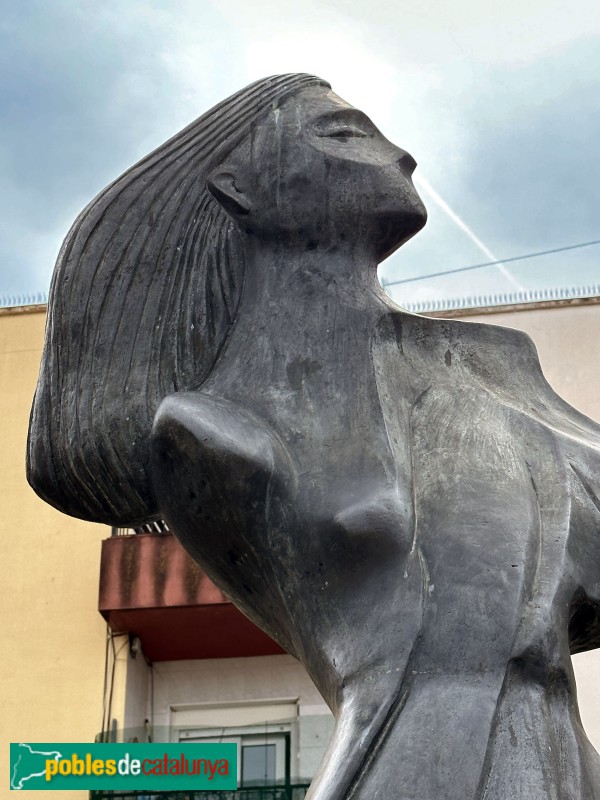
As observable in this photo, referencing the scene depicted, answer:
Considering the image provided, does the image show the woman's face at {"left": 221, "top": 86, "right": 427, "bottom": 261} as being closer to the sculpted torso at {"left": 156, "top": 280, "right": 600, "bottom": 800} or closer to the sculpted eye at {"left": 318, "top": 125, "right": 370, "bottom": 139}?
the sculpted eye at {"left": 318, "top": 125, "right": 370, "bottom": 139}

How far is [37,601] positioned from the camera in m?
11.9

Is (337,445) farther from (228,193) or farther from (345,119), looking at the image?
(345,119)

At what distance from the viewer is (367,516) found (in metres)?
2.30

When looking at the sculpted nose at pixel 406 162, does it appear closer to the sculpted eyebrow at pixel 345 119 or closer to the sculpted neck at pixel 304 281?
→ the sculpted eyebrow at pixel 345 119

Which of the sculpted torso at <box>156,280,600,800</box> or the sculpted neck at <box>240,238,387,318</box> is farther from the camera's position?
the sculpted neck at <box>240,238,387,318</box>

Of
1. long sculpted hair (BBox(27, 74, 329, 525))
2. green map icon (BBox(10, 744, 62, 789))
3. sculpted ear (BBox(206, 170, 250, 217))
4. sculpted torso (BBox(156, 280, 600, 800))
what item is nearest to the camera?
→ sculpted torso (BBox(156, 280, 600, 800))

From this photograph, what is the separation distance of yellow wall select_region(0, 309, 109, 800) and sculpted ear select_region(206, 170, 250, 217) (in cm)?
911

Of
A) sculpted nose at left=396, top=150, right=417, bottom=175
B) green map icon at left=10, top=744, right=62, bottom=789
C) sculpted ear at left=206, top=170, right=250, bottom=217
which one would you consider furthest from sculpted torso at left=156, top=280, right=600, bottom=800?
green map icon at left=10, top=744, right=62, bottom=789

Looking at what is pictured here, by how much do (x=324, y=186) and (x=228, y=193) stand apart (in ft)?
0.62

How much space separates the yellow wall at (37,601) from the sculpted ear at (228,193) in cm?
911

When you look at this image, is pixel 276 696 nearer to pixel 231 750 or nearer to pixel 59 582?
pixel 231 750

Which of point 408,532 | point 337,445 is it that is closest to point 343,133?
point 337,445

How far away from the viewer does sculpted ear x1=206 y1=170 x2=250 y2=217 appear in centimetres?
271

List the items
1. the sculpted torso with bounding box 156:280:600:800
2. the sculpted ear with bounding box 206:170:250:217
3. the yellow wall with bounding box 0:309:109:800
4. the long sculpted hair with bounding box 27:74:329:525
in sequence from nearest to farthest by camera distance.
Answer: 1. the sculpted torso with bounding box 156:280:600:800
2. the long sculpted hair with bounding box 27:74:329:525
3. the sculpted ear with bounding box 206:170:250:217
4. the yellow wall with bounding box 0:309:109:800
